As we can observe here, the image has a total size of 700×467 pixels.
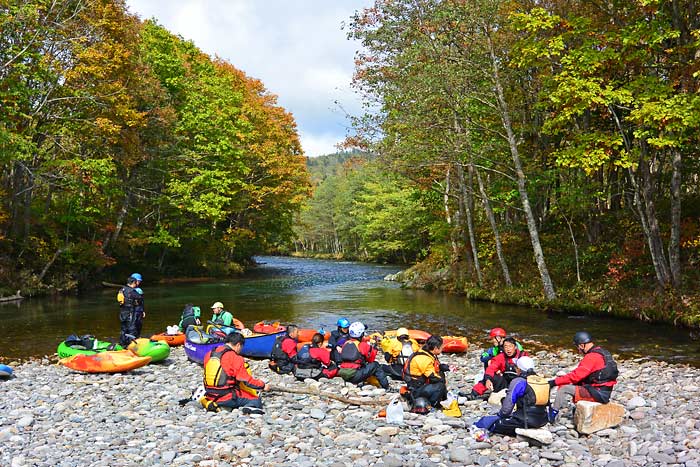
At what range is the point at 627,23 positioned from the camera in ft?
57.4

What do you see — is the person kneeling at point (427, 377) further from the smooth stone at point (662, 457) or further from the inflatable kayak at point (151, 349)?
the inflatable kayak at point (151, 349)

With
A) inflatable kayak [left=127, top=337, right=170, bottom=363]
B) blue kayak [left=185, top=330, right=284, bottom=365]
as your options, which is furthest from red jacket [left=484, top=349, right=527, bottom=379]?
inflatable kayak [left=127, top=337, right=170, bottom=363]

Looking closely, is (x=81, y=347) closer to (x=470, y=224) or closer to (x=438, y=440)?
(x=438, y=440)

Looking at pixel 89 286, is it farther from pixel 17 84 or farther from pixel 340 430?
pixel 340 430

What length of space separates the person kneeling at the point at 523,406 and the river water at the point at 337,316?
22.7 ft

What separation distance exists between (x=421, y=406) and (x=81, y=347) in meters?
9.62

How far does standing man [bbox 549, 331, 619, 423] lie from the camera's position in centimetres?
808

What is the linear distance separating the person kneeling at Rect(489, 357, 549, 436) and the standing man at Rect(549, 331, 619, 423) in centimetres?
54

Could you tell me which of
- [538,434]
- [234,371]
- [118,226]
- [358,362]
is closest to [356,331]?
[358,362]

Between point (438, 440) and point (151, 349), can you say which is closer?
point (438, 440)

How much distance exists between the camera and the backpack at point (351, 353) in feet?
36.6

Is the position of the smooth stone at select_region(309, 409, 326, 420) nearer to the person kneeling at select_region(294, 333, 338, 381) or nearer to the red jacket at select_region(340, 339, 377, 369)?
the red jacket at select_region(340, 339, 377, 369)

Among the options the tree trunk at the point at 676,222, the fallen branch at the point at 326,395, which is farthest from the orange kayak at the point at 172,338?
the tree trunk at the point at 676,222

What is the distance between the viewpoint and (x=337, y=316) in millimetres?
21172
